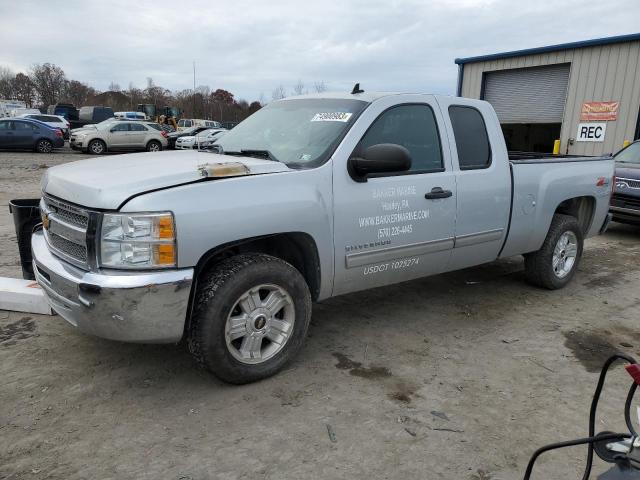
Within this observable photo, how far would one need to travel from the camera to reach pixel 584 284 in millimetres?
5645

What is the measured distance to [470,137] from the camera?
434 cm

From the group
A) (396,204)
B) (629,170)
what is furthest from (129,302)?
(629,170)

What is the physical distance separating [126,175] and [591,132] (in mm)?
14039

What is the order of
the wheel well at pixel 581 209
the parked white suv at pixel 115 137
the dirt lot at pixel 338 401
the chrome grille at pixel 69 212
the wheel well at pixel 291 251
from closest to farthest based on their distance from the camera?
1. the dirt lot at pixel 338 401
2. the chrome grille at pixel 69 212
3. the wheel well at pixel 291 251
4. the wheel well at pixel 581 209
5. the parked white suv at pixel 115 137

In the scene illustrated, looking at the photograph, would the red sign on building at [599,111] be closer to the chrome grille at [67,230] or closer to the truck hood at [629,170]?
the truck hood at [629,170]

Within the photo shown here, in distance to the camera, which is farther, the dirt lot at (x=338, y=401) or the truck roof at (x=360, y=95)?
the truck roof at (x=360, y=95)

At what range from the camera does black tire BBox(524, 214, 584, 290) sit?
510 cm

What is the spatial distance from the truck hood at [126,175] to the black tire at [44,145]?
20647 millimetres

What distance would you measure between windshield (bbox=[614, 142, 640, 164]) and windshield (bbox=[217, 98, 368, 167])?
7.17 m

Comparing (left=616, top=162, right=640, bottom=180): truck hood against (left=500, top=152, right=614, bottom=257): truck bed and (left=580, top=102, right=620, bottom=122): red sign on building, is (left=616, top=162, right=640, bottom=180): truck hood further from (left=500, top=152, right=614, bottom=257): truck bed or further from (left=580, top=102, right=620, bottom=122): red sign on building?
(left=580, top=102, right=620, bottom=122): red sign on building

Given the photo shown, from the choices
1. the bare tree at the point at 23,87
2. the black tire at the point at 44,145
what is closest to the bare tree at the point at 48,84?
the bare tree at the point at 23,87

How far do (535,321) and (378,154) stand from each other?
230cm

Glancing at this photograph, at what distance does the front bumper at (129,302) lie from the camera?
2660 mm

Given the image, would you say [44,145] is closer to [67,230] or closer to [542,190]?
[67,230]
